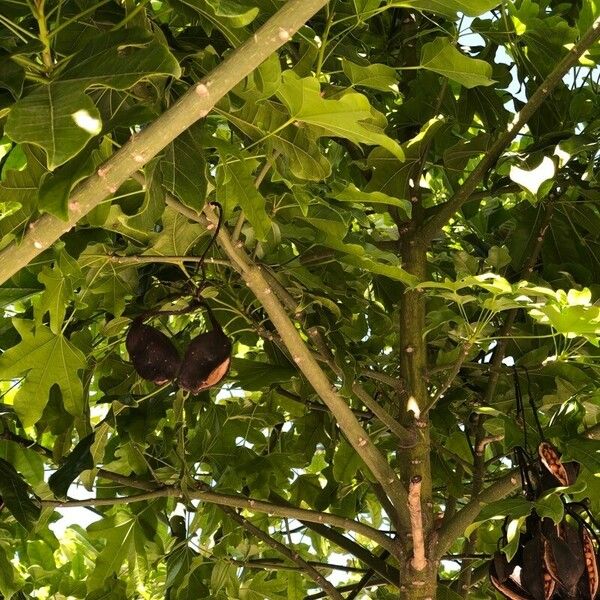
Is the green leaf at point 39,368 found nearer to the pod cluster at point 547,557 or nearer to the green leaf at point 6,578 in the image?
the green leaf at point 6,578

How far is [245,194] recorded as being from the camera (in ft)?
3.81

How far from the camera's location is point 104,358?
1692 millimetres

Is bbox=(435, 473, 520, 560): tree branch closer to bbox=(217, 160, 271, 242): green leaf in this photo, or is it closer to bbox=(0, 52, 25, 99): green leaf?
bbox=(217, 160, 271, 242): green leaf

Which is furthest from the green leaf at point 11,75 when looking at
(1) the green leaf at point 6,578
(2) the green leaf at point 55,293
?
(1) the green leaf at point 6,578

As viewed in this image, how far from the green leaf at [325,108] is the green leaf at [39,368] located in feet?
1.78

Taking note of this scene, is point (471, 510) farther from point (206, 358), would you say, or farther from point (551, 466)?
point (206, 358)

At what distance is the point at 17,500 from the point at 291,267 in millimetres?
520

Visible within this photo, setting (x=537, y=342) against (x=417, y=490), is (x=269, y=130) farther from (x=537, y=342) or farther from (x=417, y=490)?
(x=537, y=342)

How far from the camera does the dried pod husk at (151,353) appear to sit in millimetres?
1397

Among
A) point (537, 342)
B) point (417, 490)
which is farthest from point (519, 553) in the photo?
point (537, 342)

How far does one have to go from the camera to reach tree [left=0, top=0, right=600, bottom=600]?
0.99 meters

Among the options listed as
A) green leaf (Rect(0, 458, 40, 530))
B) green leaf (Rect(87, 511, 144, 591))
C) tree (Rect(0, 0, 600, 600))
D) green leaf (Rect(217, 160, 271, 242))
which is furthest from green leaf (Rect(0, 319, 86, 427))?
green leaf (Rect(87, 511, 144, 591))

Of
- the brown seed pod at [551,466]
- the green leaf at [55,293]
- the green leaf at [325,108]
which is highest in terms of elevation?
the green leaf at [325,108]

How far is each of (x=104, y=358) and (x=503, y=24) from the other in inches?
32.3
